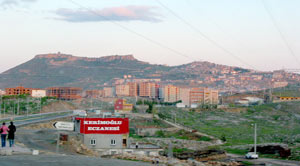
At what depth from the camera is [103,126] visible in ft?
136

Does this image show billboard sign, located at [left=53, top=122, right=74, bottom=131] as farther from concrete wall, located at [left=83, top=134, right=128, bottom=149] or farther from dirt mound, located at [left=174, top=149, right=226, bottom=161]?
dirt mound, located at [left=174, top=149, right=226, bottom=161]

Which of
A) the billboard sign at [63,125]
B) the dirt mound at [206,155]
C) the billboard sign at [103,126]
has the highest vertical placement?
the billboard sign at [63,125]

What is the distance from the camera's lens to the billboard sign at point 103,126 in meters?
41.0

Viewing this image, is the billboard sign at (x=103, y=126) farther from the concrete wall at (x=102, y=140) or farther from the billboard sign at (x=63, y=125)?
the billboard sign at (x=63, y=125)

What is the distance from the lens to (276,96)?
180 m

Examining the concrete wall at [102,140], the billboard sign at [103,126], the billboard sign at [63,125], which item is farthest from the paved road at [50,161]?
the concrete wall at [102,140]

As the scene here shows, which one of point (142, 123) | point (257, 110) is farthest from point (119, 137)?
point (257, 110)

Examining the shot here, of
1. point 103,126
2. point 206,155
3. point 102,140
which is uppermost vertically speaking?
point 103,126

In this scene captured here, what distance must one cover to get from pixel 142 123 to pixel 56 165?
252 feet

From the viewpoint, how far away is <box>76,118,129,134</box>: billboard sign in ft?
135

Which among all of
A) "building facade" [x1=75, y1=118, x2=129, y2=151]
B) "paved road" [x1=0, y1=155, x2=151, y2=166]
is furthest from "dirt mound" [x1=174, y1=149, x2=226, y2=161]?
"paved road" [x1=0, y1=155, x2=151, y2=166]

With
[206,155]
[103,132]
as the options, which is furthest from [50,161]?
[206,155]

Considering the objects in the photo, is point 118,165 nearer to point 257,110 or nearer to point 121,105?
point 121,105

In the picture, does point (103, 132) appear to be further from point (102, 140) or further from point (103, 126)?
point (102, 140)
